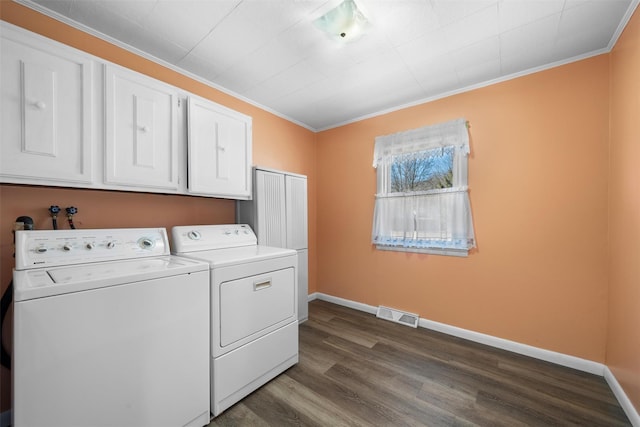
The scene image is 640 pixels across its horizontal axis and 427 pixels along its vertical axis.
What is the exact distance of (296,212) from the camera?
110 inches

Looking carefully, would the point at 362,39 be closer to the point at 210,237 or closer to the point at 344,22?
the point at 344,22

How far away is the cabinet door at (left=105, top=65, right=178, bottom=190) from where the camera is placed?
147 cm

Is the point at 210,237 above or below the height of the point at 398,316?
above

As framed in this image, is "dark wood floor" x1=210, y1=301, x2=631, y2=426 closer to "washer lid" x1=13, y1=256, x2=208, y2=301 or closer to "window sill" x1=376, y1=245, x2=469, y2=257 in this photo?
"window sill" x1=376, y1=245, x2=469, y2=257

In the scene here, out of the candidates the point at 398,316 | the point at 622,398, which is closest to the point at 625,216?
the point at 622,398

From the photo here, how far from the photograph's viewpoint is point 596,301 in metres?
1.85

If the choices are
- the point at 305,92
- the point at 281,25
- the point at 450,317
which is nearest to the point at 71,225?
the point at 281,25

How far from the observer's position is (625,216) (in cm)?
156

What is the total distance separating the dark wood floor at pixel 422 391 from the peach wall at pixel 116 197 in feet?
4.89

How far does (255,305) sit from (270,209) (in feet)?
3.54

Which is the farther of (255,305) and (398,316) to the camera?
(398,316)

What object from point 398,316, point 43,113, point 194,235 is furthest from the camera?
point 398,316

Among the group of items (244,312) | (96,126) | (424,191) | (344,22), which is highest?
(344,22)

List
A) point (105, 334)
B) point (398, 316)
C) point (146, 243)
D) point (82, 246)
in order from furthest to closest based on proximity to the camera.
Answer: point (398, 316)
point (146, 243)
point (82, 246)
point (105, 334)
